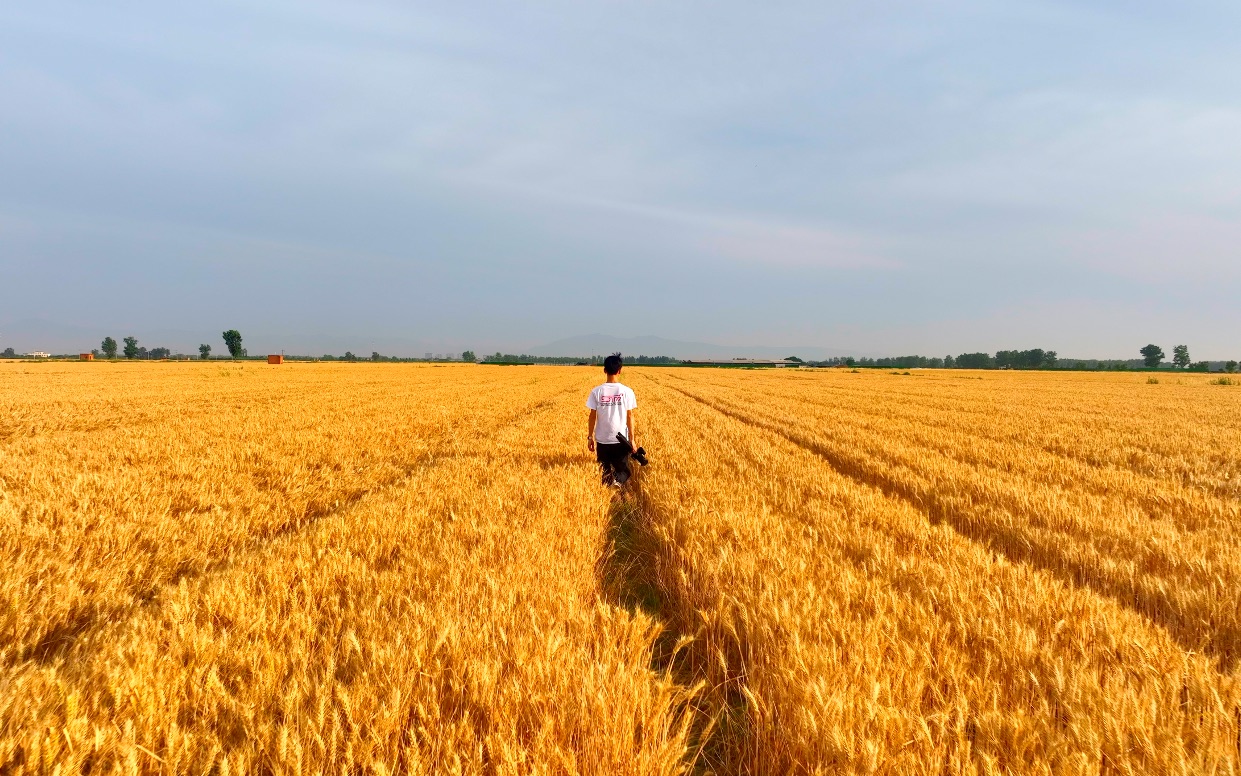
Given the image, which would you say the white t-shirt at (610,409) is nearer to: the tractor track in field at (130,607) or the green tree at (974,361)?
the tractor track in field at (130,607)

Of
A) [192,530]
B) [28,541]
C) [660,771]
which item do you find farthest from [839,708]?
[28,541]

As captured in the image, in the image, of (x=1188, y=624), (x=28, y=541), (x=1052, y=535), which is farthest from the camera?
(x=1052, y=535)

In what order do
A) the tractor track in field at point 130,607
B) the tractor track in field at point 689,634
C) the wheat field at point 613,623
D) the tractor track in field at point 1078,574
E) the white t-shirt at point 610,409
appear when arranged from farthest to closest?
1. the white t-shirt at point 610,409
2. the tractor track in field at point 1078,574
3. the tractor track in field at point 130,607
4. the tractor track in field at point 689,634
5. the wheat field at point 613,623

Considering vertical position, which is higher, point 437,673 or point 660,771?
point 437,673

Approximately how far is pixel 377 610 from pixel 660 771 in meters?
1.87

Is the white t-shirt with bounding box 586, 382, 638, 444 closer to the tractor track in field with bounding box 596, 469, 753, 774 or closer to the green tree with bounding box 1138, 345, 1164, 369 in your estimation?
the tractor track in field with bounding box 596, 469, 753, 774

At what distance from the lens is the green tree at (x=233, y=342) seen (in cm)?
17750

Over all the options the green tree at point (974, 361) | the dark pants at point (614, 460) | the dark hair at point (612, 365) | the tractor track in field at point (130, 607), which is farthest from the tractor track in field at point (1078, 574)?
the green tree at point (974, 361)

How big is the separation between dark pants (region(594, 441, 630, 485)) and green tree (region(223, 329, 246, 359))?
21109cm

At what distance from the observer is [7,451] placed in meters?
8.85

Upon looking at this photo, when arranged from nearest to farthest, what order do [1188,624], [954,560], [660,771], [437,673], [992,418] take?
1. [660,771]
2. [437,673]
3. [1188,624]
4. [954,560]
5. [992,418]

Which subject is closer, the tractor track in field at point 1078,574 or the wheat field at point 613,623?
the wheat field at point 613,623

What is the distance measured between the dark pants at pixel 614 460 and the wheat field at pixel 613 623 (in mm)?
497

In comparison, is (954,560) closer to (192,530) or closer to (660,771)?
(660,771)
